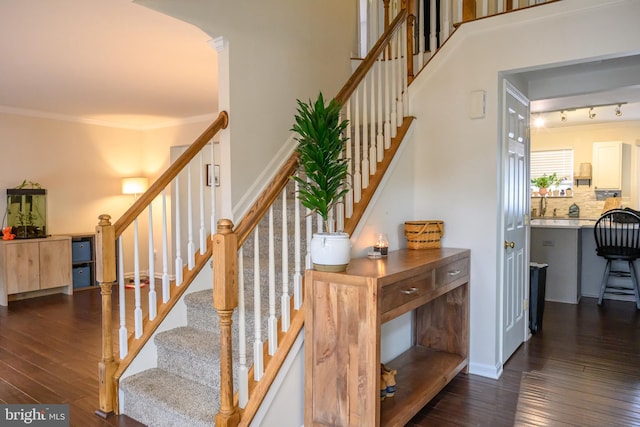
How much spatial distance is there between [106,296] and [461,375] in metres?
2.51

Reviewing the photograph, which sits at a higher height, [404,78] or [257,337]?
[404,78]

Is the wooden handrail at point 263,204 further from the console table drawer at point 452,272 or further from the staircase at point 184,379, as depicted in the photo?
the console table drawer at point 452,272

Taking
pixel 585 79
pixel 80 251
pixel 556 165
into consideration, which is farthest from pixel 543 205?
pixel 80 251

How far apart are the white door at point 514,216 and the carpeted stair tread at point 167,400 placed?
7.52ft

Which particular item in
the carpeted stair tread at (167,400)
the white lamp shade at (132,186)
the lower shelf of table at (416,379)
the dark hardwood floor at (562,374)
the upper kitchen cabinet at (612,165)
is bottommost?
the dark hardwood floor at (562,374)

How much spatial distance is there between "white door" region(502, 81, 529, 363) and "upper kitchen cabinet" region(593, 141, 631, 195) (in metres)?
5.14

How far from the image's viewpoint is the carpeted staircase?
231 cm

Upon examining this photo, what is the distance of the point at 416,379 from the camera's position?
2812 mm

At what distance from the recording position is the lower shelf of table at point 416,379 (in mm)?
2392

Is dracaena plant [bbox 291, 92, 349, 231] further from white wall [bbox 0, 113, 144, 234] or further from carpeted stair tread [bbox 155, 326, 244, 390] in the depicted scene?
white wall [bbox 0, 113, 144, 234]

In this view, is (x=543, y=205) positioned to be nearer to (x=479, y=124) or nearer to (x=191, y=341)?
(x=479, y=124)

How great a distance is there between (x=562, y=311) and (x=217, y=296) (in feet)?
14.6

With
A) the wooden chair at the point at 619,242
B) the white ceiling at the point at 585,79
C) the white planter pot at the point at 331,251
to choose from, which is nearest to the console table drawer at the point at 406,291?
the white planter pot at the point at 331,251

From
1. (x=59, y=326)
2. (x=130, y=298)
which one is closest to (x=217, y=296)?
(x=59, y=326)
